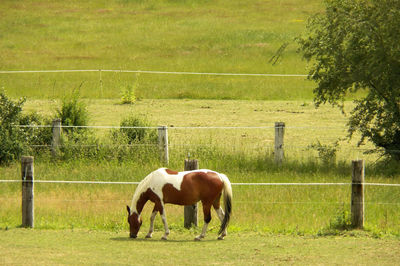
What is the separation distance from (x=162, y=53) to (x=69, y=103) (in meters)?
30.5

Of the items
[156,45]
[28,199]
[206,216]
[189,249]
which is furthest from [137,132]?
[156,45]

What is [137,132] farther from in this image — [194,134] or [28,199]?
[28,199]

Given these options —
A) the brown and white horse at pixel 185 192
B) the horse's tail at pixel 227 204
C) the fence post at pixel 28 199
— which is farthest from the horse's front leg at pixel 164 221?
the fence post at pixel 28 199

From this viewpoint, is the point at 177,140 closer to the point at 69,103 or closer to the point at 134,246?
the point at 69,103

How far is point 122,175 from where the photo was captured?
59.5 feet

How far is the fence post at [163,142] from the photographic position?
66.3 feet

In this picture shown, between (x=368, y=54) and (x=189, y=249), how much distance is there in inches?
376

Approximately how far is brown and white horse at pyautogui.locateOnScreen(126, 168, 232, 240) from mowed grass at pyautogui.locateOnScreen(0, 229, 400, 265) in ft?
1.11

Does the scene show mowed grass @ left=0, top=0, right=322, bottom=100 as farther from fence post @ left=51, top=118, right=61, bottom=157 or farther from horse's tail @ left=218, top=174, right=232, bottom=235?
horse's tail @ left=218, top=174, right=232, bottom=235

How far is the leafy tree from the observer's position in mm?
19203

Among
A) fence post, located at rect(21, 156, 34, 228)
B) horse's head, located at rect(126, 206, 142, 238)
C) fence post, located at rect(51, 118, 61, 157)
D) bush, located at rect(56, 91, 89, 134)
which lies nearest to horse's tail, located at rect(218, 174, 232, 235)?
horse's head, located at rect(126, 206, 142, 238)

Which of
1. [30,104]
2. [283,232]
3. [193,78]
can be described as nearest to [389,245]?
[283,232]

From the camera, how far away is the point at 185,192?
12.5m

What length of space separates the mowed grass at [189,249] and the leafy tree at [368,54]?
7.49 meters
